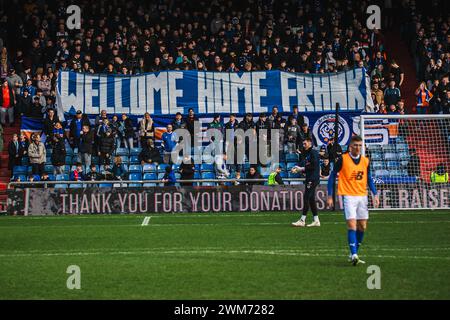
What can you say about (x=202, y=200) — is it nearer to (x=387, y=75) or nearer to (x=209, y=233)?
(x=209, y=233)

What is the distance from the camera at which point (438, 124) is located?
82.2ft

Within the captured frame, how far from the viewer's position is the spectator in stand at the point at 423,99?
28.2 metres

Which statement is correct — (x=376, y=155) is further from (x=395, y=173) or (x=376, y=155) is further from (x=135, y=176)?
(x=135, y=176)

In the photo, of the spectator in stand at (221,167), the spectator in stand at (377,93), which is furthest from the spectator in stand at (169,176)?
the spectator in stand at (377,93)

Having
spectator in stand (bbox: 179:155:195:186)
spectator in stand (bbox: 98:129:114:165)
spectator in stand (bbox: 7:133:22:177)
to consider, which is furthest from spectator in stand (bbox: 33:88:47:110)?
spectator in stand (bbox: 179:155:195:186)

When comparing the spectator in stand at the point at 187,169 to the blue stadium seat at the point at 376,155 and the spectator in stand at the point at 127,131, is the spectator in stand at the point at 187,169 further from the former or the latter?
the blue stadium seat at the point at 376,155

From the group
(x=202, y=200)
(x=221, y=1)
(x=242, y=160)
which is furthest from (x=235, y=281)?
(x=221, y=1)

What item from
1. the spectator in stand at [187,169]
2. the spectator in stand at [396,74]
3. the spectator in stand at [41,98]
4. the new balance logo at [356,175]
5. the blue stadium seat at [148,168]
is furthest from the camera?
the spectator in stand at [396,74]

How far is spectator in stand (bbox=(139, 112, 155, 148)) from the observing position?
2655 centimetres

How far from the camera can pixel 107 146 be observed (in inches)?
1026

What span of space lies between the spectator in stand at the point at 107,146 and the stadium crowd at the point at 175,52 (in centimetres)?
3

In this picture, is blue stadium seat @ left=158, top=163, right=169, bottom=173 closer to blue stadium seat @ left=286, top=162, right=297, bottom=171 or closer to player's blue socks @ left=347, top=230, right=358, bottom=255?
blue stadium seat @ left=286, top=162, right=297, bottom=171

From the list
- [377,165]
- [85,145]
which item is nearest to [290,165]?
[377,165]

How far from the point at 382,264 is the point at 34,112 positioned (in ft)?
57.7
